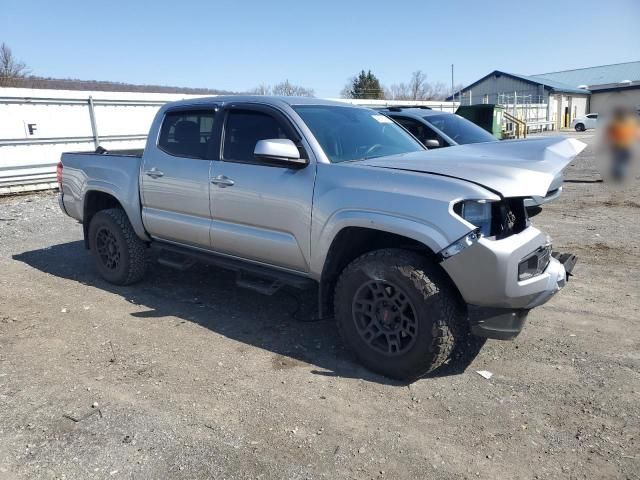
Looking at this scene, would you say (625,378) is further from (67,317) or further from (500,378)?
(67,317)

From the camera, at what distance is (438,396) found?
135 inches

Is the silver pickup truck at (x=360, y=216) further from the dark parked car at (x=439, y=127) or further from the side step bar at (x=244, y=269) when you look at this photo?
the dark parked car at (x=439, y=127)

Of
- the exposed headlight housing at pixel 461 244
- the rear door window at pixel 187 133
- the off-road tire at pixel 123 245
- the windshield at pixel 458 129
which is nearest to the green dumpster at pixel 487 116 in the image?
the windshield at pixel 458 129

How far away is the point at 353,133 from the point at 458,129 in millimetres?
5627

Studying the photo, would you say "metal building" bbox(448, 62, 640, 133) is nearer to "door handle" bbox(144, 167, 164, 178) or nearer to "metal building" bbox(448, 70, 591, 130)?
"metal building" bbox(448, 70, 591, 130)

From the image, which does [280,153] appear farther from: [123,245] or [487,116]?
[487,116]

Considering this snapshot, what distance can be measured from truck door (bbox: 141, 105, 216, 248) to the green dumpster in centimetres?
1493

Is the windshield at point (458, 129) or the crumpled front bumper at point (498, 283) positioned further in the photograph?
the windshield at point (458, 129)

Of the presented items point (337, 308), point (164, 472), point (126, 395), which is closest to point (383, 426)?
point (337, 308)

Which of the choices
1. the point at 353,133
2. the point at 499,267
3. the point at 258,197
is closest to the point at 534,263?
the point at 499,267

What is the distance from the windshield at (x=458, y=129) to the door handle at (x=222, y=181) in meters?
5.58

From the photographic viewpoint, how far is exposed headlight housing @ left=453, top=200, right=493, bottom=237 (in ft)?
10.6

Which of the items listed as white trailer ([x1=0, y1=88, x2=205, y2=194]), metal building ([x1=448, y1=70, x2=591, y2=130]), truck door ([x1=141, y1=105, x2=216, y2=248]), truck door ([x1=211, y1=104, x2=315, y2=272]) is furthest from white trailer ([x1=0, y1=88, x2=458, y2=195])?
metal building ([x1=448, y1=70, x2=591, y2=130])

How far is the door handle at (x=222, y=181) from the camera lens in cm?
439
